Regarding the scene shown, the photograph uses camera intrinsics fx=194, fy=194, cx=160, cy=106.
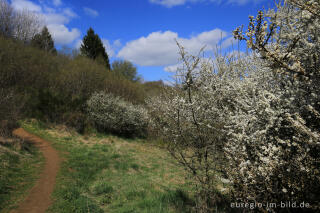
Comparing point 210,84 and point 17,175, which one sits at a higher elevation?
point 210,84

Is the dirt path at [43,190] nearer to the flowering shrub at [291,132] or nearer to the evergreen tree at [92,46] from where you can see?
the flowering shrub at [291,132]

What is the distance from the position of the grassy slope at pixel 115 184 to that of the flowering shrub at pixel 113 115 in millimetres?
4434

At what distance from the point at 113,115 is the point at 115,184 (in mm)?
10205

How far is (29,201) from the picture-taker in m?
4.58

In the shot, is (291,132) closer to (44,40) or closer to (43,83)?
(43,83)

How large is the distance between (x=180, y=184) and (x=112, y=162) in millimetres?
3300

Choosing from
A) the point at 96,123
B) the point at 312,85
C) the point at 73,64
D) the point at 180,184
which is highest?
the point at 73,64

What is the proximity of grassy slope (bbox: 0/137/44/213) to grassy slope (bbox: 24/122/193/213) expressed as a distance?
2.65 feet

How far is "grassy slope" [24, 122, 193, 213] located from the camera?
443cm

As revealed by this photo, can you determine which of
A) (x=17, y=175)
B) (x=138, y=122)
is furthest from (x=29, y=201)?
(x=138, y=122)

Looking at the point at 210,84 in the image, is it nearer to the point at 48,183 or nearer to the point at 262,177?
the point at 262,177

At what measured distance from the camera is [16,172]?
231 inches

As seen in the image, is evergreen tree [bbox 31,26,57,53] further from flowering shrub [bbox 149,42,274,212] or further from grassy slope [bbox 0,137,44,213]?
flowering shrub [bbox 149,42,274,212]

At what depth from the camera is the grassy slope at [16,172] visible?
455cm
